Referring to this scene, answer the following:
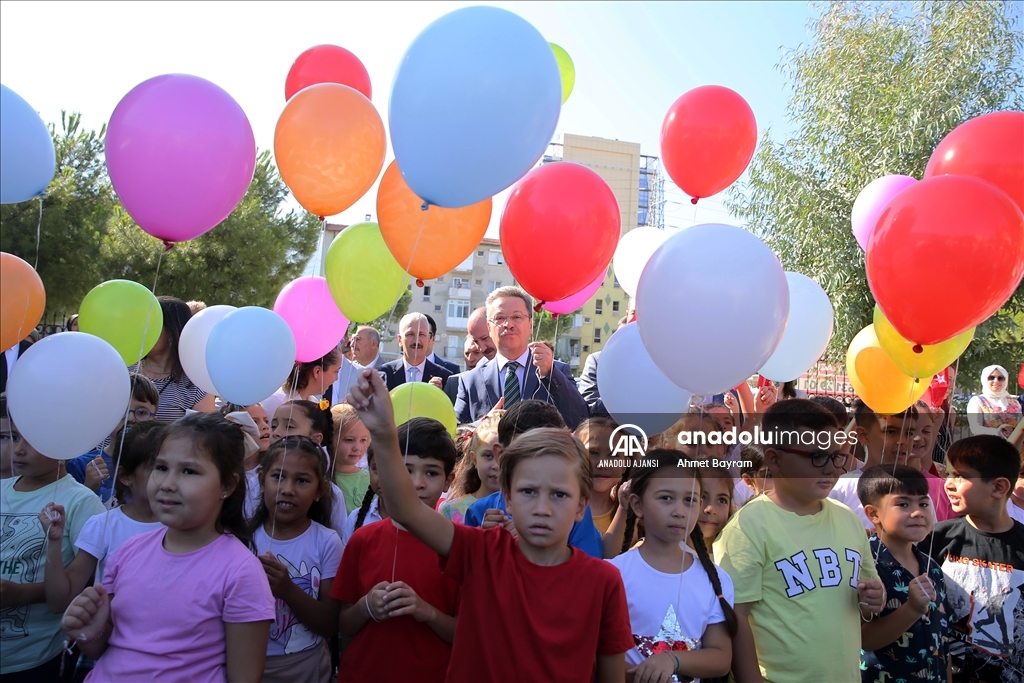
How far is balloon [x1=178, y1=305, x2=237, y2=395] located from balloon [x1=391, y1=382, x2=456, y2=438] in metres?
1.00

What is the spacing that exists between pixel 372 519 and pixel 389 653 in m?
0.62

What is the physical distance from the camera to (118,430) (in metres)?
3.39

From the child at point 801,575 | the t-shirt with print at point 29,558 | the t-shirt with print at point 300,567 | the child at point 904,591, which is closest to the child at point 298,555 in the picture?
the t-shirt with print at point 300,567

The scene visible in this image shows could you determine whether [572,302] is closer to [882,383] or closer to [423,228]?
[423,228]

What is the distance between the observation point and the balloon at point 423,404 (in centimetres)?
348

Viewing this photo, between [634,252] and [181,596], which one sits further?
[634,252]

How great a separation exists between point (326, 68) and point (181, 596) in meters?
3.08

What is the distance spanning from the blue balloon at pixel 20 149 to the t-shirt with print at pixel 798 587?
283cm

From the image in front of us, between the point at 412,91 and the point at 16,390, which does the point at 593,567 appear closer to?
the point at 412,91

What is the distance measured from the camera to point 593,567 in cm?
200

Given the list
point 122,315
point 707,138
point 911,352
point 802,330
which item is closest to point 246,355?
point 122,315

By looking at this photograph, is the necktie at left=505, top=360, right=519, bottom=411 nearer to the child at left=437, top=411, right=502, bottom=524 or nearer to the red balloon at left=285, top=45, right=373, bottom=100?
the child at left=437, top=411, right=502, bottom=524

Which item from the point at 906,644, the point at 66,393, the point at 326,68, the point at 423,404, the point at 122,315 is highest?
the point at 326,68

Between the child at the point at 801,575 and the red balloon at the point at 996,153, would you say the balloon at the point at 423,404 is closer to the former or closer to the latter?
the child at the point at 801,575
